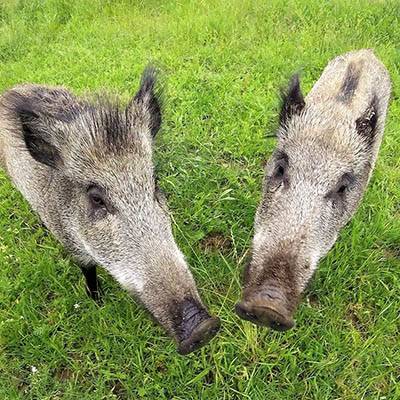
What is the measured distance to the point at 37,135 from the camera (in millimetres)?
3078

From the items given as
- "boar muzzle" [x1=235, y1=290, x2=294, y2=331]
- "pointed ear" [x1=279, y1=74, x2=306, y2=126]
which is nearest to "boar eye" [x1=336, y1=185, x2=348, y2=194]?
"pointed ear" [x1=279, y1=74, x2=306, y2=126]

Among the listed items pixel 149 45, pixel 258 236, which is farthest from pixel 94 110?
pixel 149 45

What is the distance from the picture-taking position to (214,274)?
3852 mm

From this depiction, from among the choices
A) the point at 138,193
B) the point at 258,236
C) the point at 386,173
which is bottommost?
the point at 386,173

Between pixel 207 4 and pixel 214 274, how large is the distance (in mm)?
4567

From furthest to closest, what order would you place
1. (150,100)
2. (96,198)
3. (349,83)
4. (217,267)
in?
(349,83), (217,267), (150,100), (96,198)

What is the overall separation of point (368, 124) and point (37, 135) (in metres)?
2.20

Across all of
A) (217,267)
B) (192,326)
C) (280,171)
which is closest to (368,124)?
(280,171)

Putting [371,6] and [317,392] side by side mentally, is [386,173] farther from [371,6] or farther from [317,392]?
[371,6]

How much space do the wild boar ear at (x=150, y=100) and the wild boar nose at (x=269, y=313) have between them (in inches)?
50.3

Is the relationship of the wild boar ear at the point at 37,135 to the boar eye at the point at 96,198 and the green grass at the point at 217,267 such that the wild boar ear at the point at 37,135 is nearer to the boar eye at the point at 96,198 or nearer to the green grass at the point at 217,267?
the boar eye at the point at 96,198

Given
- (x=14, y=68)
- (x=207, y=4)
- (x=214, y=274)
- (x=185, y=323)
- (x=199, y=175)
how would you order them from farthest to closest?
1. (x=207, y=4)
2. (x=14, y=68)
3. (x=199, y=175)
4. (x=214, y=274)
5. (x=185, y=323)

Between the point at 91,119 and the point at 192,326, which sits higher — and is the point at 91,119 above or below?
above

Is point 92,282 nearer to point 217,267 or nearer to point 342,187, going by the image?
point 217,267
